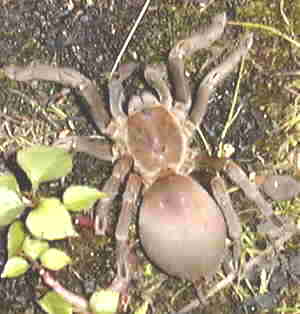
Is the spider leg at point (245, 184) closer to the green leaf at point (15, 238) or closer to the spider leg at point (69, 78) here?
the spider leg at point (69, 78)

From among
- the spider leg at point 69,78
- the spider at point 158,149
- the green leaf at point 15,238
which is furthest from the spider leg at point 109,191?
the green leaf at point 15,238

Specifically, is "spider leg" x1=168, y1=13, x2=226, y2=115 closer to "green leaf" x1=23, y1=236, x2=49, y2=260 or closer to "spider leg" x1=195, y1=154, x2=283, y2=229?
"spider leg" x1=195, y1=154, x2=283, y2=229

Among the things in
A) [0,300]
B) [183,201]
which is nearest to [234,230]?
[183,201]

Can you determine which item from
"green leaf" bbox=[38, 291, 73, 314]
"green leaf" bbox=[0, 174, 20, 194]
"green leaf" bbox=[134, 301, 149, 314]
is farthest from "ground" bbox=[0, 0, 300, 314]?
"green leaf" bbox=[0, 174, 20, 194]

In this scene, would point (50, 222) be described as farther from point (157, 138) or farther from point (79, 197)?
point (157, 138)

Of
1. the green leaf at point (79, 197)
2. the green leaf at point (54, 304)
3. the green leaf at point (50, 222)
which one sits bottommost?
the green leaf at point (54, 304)

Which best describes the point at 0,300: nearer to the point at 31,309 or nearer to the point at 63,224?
the point at 31,309

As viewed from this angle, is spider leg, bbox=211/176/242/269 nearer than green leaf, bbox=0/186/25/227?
No
